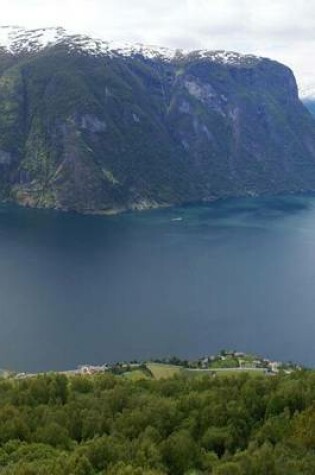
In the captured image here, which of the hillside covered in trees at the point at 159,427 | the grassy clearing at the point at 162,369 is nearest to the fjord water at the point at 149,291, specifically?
the grassy clearing at the point at 162,369

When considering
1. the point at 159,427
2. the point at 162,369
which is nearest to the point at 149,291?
the point at 162,369

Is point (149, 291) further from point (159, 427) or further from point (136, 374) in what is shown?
point (159, 427)

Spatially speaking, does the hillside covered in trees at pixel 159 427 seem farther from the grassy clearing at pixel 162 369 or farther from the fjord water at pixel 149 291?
the fjord water at pixel 149 291

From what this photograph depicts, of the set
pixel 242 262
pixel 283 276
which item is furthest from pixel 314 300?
pixel 242 262

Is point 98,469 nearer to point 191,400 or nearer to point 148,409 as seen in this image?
point 148,409

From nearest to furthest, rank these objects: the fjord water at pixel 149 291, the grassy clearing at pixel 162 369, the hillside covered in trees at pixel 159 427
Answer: the hillside covered in trees at pixel 159 427 → the grassy clearing at pixel 162 369 → the fjord water at pixel 149 291

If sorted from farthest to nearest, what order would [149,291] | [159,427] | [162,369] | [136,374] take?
[149,291] → [162,369] → [136,374] → [159,427]
